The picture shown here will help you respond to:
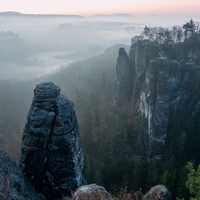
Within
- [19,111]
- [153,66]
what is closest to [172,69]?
[153,66]

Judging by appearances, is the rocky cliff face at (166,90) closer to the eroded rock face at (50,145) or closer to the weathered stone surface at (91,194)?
the eroded rock face at (50,145)

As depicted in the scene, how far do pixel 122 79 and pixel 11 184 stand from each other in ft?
140

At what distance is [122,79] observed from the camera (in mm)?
53125

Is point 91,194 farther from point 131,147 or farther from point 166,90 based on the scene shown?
point 131,147

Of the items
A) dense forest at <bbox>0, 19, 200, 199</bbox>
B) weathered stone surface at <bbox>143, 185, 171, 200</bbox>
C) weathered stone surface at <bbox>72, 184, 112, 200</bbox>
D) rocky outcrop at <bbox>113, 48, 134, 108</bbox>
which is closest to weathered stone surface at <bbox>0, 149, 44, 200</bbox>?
weathered stone surface at <bbox>72, 184, 112, 200</bbox>

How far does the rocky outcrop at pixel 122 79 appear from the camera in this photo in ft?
172

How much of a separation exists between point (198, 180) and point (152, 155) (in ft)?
68.3

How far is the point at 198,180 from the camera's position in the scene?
66.3ft

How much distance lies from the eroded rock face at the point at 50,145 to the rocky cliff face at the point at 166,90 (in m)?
24.7

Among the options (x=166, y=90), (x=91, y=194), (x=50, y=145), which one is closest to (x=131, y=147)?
(x=166, y=90)

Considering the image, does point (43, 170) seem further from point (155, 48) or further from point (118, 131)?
point (155, 48)

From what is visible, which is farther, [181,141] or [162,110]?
[162,110]

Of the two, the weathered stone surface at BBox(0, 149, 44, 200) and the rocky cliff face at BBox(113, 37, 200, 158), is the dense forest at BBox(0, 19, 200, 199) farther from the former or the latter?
the weathered stone surface at BBox(0, 149, 44, 200)

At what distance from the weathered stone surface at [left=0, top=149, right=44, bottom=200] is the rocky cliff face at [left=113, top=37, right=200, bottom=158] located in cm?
2826
